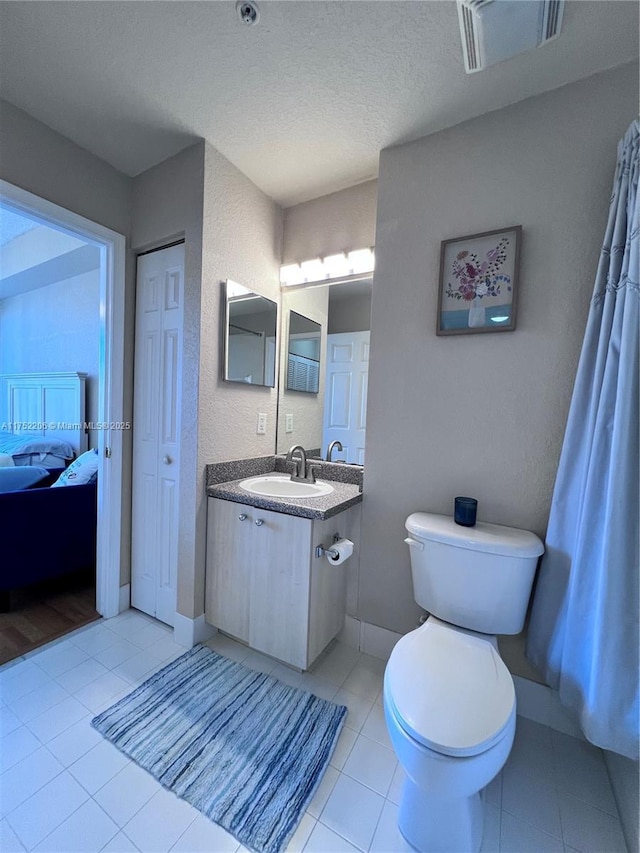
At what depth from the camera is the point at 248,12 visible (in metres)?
1.03

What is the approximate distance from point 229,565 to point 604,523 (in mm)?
1476

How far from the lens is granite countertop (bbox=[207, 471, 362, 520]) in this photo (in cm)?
136

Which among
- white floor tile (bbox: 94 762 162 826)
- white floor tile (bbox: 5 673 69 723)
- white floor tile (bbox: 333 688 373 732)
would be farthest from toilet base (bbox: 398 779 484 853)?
white floor tile (bbox: 5 673 69 723)

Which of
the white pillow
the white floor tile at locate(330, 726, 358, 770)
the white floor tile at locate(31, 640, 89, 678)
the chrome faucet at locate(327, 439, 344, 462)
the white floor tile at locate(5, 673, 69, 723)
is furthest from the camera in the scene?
the white pillow

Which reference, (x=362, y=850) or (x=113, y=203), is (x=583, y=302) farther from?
(x=113, y=203)

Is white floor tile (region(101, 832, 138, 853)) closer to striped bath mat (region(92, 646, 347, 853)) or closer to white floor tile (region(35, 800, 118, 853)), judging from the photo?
white floor tile (region(35, 800, 118, 853))

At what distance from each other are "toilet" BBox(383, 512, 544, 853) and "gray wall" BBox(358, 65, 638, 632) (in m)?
0.22

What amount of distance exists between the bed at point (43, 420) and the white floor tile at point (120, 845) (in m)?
2.68

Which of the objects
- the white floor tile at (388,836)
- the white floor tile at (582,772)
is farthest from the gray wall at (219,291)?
the white floor tile at (582,772)

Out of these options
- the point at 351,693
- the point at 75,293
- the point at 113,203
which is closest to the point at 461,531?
the point at 351,693

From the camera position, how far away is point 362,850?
0.91 meters

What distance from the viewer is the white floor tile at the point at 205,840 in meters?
0.90

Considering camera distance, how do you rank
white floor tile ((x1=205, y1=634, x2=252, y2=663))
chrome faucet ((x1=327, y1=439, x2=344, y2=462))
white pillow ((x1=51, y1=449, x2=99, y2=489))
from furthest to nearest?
white pillow ((x1=51, y1=449, x2=99, y2=489))
chrome faucet ((x1=327, y1=439, x2=344, y2=462))
white floor tile ((x1=205, y1=634, x2=252, y2=663))

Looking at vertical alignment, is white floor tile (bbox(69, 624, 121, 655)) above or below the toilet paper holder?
below
